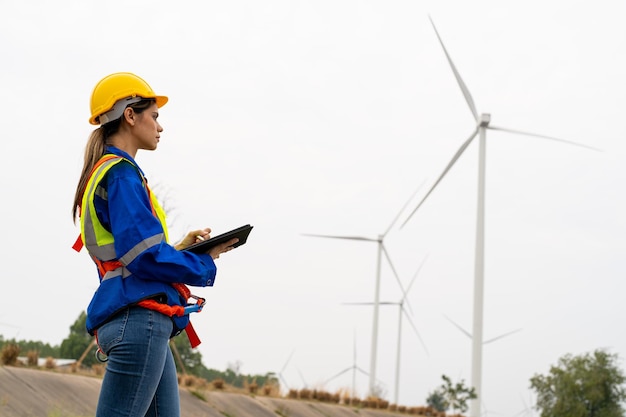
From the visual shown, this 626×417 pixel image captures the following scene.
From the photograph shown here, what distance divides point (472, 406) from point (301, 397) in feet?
30.9

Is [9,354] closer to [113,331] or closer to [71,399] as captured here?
[71,399]

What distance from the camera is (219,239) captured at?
3240 millimetres

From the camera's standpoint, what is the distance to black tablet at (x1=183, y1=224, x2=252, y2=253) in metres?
3.23

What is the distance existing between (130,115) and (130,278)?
0.66 m

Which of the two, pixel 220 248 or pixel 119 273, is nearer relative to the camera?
pixel 119 273

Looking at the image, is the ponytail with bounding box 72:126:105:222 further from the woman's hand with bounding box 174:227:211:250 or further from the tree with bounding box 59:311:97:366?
the tree with bounding box 59:311:97:366

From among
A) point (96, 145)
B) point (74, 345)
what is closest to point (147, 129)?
point (96, 145)

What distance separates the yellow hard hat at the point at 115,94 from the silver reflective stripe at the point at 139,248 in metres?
0.58

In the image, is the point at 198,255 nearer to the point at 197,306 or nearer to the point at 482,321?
the point at 197,306

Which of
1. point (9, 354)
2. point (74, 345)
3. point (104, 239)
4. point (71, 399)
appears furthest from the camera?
point (74, 345)

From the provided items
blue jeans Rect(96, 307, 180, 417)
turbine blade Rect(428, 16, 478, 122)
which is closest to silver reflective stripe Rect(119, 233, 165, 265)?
blue jeans Rect(96, 307, 180, 417)

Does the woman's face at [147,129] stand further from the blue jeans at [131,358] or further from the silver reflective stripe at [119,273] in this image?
the blue jeans at [131,358]

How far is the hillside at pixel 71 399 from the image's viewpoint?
675 centimetres

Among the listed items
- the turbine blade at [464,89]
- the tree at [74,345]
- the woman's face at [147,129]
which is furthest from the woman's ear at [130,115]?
the tree at [74,345]
